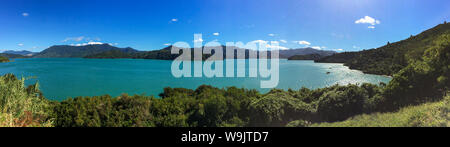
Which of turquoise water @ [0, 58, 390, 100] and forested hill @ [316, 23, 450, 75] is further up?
forested hill @ [316, 23, 450, 75]

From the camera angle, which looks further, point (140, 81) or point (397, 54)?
point (397, 54)

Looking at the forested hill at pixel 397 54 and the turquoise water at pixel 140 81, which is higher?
the forested hill at pixel 397 54

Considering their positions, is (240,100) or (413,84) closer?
(413,84)

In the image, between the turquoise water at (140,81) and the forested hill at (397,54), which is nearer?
the turquoise water at (140,81)

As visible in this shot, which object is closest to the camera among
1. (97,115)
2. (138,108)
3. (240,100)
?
(97,115)

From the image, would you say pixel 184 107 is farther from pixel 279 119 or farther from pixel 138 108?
pixel 279 119

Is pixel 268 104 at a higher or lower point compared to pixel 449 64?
lower

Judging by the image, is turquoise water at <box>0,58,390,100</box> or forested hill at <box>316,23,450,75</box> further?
forested hill at <box>316,23,450,75</box>

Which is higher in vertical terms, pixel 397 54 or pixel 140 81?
pixel 397 54

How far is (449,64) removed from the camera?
1022 centimetres
